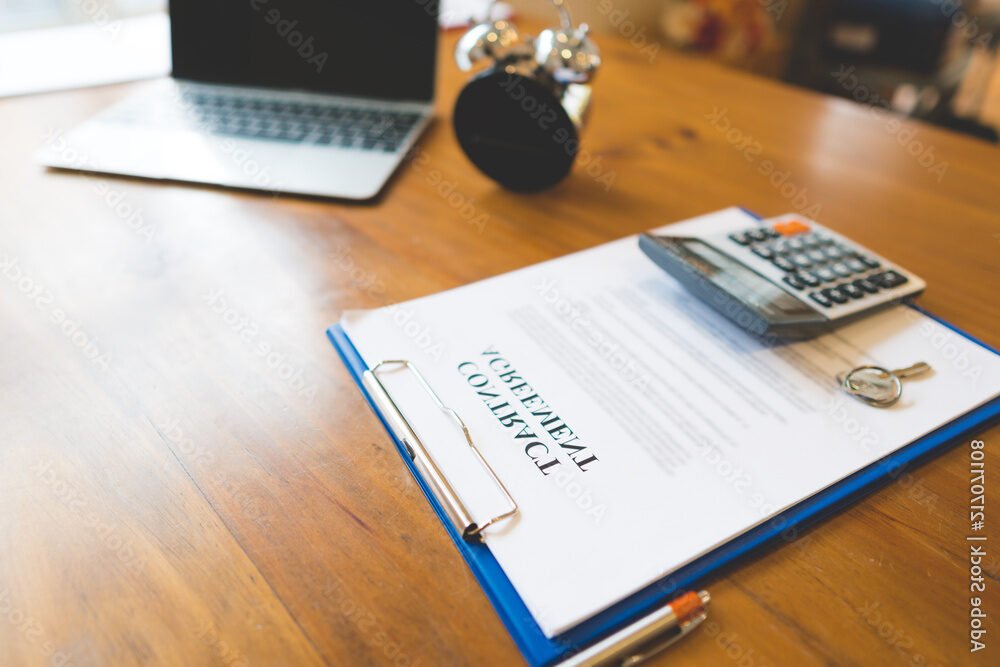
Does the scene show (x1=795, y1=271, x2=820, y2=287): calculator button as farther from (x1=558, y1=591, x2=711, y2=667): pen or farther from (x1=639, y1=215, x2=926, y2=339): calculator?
(x1=558, y1=591, x2=711, y2=667): pen

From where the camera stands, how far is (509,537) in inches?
13.8

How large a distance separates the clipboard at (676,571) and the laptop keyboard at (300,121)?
1.13 feet

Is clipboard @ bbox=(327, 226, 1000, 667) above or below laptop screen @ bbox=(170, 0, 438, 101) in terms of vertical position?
below

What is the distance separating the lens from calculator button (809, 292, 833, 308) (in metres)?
0.50

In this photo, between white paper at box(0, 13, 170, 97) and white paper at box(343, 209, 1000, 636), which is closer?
white paper at box(343, 209, 1000, 636)

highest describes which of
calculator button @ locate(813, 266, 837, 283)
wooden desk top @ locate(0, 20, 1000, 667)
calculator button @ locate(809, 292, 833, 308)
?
calculator button @ locate(813, 266, 837, 283)

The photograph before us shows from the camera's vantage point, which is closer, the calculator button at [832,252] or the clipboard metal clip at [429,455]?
the clipboard metal clip at [429,455]

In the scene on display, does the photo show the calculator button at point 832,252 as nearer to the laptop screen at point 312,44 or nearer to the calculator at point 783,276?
the calculator at point 783,276

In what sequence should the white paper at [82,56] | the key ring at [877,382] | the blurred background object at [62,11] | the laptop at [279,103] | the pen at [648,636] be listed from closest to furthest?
the pen at [648,636]
the key ring at [877,382]
the laptop at [279,103]
the white paper at [82,56]
the blurred background object at [62,11]

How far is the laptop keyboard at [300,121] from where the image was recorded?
0.73 m

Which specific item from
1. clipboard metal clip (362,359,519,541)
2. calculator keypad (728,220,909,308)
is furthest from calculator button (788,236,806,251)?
clipboard metal clip (362,359,519,541)

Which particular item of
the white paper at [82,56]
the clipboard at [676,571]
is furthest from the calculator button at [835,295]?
the white paper at [82,56]

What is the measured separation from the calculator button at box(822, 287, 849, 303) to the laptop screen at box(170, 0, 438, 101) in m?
0.49

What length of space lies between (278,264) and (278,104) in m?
0.30
